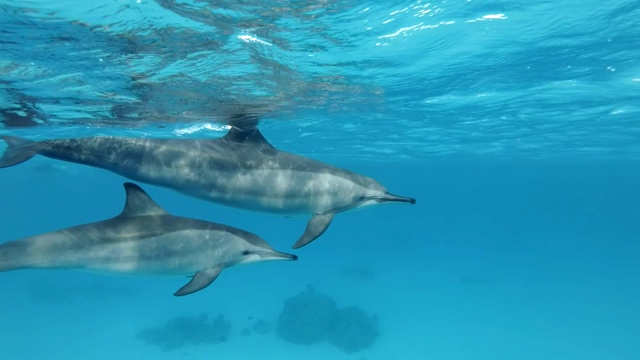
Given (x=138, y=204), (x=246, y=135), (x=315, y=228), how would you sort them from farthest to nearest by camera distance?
(x=246, y=135)
(x=315, y=228)
(x=138, y=204)

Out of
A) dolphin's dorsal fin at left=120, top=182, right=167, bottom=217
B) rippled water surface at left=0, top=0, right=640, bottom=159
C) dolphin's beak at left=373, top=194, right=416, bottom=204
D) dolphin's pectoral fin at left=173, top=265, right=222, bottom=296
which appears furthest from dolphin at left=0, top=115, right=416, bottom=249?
rippled water surface at left=0, top=0, right=640, bottom=159

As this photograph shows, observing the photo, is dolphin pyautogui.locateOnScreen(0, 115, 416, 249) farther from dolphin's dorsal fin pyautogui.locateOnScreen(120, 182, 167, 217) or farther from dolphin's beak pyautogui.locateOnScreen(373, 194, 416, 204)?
dolphin's dorsal fin pyautogui.locateOnScreen(120, 182, 167, 217)

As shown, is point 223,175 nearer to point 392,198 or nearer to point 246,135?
point 246,135

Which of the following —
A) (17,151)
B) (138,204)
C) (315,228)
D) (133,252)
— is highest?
(17,151)

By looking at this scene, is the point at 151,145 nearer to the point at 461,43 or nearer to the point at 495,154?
the point at 461,43

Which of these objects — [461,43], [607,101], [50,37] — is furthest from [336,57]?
[607,101]

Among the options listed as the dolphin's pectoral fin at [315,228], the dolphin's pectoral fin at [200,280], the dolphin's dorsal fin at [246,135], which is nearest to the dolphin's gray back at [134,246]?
the dolphin's pectoral fin at [200,280]

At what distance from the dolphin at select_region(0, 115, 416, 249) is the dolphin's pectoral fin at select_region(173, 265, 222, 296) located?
1535 millimetres

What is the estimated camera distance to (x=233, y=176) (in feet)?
26.5

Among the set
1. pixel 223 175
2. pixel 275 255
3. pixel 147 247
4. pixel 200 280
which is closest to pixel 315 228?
pixel 275 255

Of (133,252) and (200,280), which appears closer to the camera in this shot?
(133,252)

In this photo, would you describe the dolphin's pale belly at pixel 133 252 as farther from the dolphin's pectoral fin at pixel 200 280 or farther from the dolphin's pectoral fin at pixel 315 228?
the dolphin's pectoral fin at pixel 315 228

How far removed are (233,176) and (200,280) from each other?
210 centimetres

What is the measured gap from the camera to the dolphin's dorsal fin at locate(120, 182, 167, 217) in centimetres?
669
